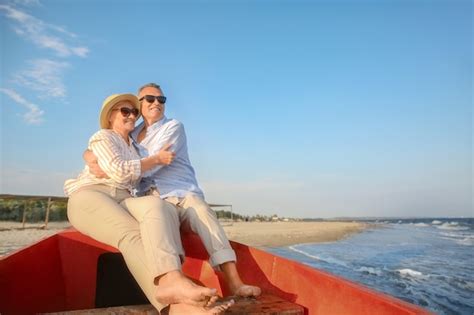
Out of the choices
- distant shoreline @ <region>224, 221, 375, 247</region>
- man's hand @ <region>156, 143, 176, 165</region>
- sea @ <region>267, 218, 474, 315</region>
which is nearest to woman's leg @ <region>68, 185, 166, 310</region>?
man's hand @ <region>156, 143, 176, 165</region>

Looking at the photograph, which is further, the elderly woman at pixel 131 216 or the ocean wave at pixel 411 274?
the ocean wave at pixel 411 274

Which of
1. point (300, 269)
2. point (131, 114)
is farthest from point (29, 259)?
point (300, 269)

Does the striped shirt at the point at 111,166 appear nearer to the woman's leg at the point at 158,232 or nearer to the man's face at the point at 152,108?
the woman's leg at the point at 158,232

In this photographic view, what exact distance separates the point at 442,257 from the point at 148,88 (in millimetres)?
12532

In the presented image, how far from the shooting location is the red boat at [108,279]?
1974mm

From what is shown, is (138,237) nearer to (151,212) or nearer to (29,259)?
(151,212)

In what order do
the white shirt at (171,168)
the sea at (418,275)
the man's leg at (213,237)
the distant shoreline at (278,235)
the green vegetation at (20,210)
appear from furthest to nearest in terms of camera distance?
the green vegetation at (20,210), the distant shoreline at (278,235), the sea at (418,275), the white shirt at (171,168), the man's leg at (213,237)

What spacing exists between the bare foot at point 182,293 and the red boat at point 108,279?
0.67 meters

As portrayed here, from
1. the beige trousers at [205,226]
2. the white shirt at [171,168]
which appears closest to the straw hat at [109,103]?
the white shirt at [171,168]

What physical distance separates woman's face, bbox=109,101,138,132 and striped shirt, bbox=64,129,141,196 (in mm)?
209

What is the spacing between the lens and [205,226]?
227cm

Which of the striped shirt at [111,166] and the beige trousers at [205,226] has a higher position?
the striped shirt at [111,166]

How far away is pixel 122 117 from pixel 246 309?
5.47ft

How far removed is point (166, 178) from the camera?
2715 millimetres
